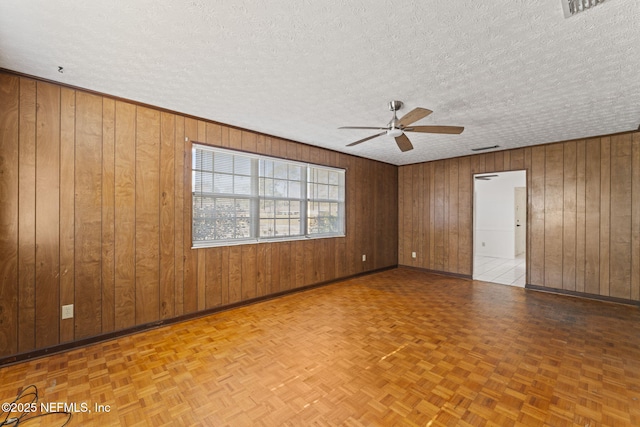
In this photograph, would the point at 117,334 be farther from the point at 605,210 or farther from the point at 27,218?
the point at 605,210

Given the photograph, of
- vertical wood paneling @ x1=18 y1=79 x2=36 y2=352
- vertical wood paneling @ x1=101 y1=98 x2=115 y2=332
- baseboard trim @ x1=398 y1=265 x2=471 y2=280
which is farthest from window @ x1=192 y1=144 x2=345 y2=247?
baseboard trim @ x1=398 y1=265 x2=471 y2=280

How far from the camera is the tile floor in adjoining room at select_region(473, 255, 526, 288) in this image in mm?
5137

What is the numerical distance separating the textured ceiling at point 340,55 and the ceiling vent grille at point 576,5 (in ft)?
0.14

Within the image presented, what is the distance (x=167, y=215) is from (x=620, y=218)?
621cm

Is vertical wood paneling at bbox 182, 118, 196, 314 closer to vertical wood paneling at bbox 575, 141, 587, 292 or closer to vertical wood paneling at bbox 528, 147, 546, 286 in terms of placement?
vertical wood paneling at bbox 528, 147, 546, 286

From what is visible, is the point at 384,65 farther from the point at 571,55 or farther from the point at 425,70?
the point at 571,55

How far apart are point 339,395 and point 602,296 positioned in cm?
462

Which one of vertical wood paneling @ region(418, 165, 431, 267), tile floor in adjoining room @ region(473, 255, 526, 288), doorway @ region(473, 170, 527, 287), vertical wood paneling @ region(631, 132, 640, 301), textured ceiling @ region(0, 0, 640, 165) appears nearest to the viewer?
textured ceiling @ region(0, 0, 640, 165)

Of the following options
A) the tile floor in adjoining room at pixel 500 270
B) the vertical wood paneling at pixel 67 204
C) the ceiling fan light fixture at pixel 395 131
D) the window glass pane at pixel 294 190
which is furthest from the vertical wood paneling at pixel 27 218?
the tile floor in adjoining room at pixel 500 270

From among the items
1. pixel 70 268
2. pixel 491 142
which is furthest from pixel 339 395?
pixel 491 142

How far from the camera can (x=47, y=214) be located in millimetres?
2395

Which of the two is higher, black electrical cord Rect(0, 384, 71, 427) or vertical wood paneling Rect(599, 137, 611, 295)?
vertical wood paneling Rect(599, 137, 611, 295)

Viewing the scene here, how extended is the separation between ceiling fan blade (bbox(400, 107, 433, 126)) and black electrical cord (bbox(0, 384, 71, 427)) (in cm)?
329

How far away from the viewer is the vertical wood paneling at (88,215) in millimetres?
2531
